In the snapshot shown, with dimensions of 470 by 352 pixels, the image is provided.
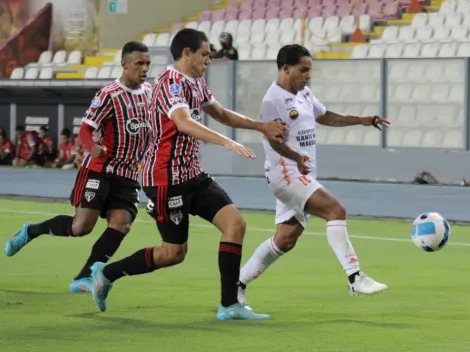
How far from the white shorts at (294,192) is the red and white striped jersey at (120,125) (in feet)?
4.33

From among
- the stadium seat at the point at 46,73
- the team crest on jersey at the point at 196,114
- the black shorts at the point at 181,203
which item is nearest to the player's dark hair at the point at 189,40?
the team crest on jersey at the point at 196,114

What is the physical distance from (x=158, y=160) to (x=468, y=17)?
20.4m

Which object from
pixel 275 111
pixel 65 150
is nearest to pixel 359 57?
pixel 65 150

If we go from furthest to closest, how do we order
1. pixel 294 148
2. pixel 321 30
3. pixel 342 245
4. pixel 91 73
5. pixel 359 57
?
1. pixel 91 73
2. pixel 321 30
3. pixel 359 57
4. pixel 294 148
5. pixel 342 245

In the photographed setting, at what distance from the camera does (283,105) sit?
9602mm

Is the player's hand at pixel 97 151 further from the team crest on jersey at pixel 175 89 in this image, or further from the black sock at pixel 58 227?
the team crest on jersey at pixel 175 89

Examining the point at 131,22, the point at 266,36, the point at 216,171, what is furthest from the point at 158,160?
the point at 131,22

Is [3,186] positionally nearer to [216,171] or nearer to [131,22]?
[216,171]

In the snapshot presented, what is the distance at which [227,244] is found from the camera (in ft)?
28.6

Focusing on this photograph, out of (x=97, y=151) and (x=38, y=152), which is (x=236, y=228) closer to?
(x=97, y=151)

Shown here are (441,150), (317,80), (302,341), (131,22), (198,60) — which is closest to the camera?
(302,341)

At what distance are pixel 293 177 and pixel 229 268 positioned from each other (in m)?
1.19

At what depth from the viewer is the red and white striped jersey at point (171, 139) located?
8664 millimetres

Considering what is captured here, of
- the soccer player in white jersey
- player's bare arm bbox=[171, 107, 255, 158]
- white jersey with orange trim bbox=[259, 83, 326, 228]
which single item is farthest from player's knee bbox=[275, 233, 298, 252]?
player's bare arm bbox=[171, 107, 255, 158]
